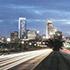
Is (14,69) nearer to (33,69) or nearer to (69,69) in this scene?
(33,69)

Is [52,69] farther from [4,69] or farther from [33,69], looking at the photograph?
[4,69]

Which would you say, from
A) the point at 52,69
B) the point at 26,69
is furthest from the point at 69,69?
the point at 26,69

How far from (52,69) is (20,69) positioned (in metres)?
3.42

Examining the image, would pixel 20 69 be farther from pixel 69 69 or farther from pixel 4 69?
pixel 69 69

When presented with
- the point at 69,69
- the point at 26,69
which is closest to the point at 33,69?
the point at 26,69

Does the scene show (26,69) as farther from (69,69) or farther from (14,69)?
(69,69)

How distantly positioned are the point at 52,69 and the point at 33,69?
245 cm

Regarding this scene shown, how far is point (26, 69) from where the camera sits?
41688mm

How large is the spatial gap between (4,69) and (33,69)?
300 centimetres

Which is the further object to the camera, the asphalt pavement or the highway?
the highway

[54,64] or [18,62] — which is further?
[18,62]

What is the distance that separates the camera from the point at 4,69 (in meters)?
40.2

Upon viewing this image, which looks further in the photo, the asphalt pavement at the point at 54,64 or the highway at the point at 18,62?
the highway at the point at 18,62
